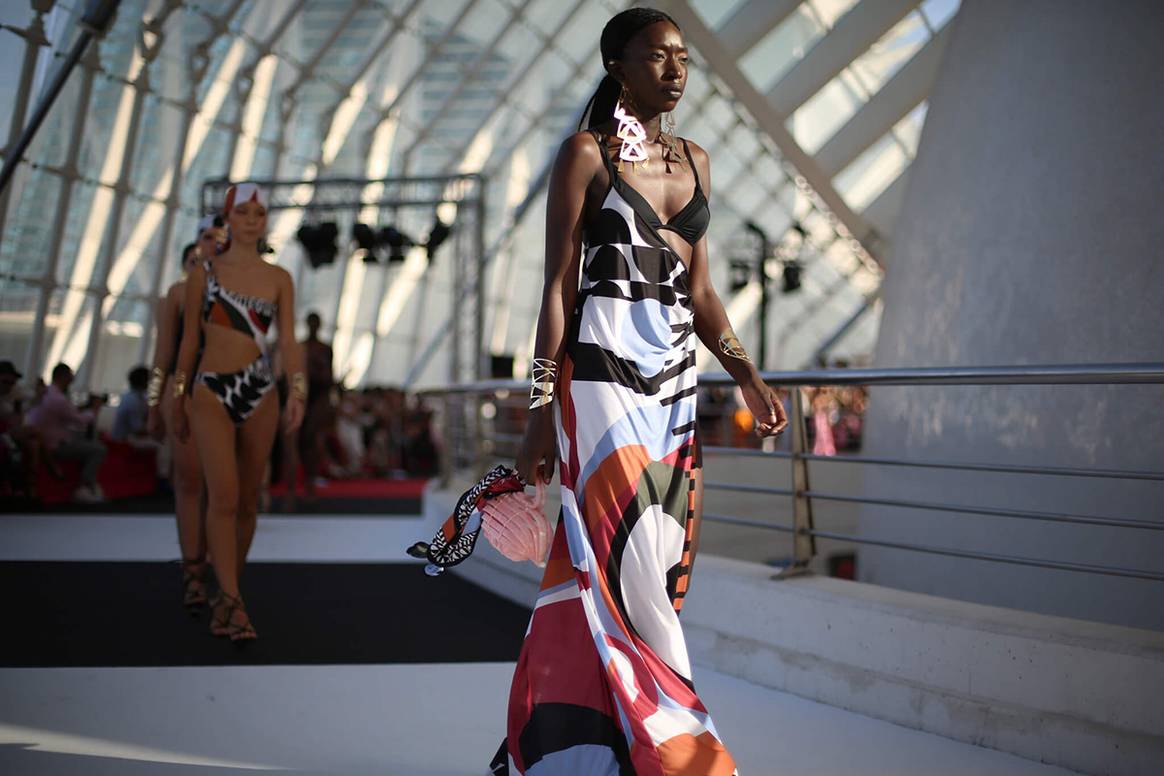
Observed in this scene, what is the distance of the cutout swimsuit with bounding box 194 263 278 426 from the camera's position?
184 inches

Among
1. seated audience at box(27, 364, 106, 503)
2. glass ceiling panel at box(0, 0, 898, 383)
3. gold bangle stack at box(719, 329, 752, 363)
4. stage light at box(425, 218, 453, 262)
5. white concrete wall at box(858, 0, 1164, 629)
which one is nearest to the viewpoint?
gold bangle stack at box(719, 329, 752, 363)

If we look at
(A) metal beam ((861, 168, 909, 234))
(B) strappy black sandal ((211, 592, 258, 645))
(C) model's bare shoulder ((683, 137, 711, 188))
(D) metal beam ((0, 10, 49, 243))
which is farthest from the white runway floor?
(A) metal beam ((861, 168, 909, 234))

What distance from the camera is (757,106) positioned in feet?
66.8

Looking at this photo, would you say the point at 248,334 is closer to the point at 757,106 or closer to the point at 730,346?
the point at 730,346

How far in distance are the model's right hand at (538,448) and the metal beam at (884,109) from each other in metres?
20.4

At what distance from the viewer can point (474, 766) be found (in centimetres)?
312

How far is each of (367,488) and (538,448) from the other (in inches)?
471

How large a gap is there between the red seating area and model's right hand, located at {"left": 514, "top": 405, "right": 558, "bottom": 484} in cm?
935

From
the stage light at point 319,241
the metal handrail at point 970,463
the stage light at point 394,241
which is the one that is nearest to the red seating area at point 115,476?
the stage light at point 319,241

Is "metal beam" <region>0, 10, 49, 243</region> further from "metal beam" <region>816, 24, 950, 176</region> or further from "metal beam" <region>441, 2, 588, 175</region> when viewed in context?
"metal beam" <region>816, 24, 950, 176</region>

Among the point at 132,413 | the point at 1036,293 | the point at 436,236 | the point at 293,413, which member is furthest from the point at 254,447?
the point at 436,236

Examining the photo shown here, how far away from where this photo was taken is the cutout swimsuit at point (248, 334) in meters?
4.67

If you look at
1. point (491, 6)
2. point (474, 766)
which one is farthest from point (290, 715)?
point (491, 6)

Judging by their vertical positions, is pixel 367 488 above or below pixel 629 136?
below
